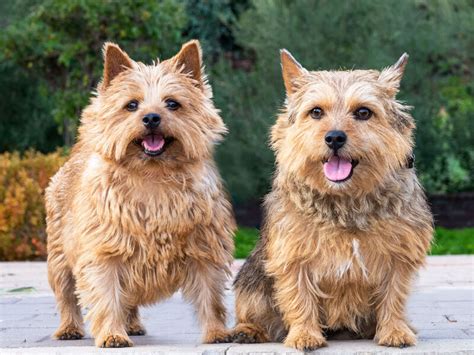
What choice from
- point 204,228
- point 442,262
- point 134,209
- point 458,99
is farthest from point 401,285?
point 458,99

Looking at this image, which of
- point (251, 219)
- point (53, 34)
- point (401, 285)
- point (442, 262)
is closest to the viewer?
point (401, 285)

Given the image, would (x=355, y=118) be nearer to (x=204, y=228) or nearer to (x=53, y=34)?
(x=204, y=228)

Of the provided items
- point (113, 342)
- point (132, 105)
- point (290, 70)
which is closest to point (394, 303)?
point (290, 70)

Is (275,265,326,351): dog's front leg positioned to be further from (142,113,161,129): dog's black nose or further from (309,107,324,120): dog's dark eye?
(142,113,161,129): dog's black nose

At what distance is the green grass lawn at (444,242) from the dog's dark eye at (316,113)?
22.6ft

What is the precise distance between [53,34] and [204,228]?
388 inches

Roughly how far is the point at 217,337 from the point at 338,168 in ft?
4.65

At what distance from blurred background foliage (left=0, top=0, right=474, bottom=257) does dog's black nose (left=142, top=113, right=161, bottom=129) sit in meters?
9.15

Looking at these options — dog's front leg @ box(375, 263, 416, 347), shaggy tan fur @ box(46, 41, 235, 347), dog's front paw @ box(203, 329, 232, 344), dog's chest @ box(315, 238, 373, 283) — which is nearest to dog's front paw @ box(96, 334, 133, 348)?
shaggy tan fur @ box(46, 41, 235, 347)

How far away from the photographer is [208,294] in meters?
6.22

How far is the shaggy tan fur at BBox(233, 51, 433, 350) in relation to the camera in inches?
217

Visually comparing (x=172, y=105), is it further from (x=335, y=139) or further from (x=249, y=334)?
(x=249, y=334)

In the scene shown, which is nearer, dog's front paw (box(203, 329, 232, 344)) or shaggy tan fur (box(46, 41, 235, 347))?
shaggy tan fur (box(46, 41, 235, 347))

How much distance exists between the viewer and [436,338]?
20.5ft
